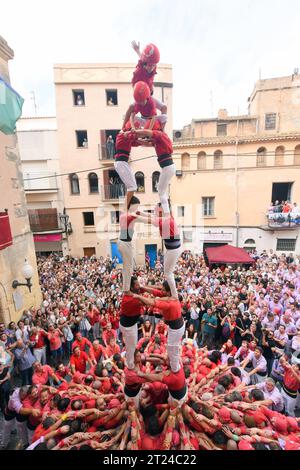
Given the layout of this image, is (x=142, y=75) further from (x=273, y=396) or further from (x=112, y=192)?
(x=112, y=192)

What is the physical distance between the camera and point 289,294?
8.37m

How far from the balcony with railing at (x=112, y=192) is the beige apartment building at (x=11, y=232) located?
7768mm

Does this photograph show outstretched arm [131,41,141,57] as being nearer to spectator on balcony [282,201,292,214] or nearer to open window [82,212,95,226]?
open window [82,212,95,226]

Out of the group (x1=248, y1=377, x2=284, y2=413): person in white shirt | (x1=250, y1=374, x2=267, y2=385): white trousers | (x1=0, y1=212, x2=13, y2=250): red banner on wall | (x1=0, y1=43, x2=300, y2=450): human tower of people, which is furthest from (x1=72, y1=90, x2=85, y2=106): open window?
(x1=248, y1=377, x2=284, y2=413): person in white shirt

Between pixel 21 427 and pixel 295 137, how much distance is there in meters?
20.0

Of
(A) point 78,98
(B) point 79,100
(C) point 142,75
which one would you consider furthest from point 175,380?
(A) point 78,98

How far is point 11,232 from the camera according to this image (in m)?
8.95

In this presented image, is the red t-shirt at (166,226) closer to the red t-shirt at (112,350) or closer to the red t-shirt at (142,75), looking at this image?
the red t-shirt at (142,75)

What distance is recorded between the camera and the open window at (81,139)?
17297 millimetres

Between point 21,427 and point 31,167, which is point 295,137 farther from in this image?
point 21,427

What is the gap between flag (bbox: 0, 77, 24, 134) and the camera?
709 cm

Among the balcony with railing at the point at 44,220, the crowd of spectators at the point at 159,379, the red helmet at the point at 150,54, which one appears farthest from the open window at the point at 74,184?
the red helmet at the point at 150,54

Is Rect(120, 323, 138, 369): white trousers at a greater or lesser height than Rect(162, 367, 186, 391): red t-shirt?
greater
